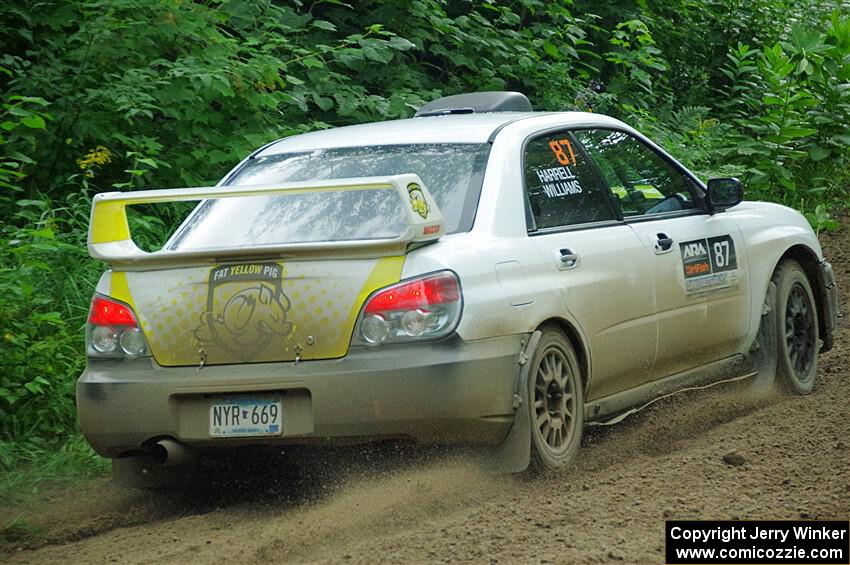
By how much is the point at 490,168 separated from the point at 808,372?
2.78 meters

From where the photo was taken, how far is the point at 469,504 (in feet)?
17.0

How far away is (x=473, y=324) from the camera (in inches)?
202

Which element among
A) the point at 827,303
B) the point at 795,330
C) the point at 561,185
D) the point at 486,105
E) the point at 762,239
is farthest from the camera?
the point at 827,303

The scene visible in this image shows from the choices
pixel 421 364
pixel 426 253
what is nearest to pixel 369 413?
pixel 421 364

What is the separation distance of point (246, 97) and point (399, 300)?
446 centimetres

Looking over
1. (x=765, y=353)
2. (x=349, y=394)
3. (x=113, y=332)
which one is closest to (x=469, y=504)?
(x=349, y=394)

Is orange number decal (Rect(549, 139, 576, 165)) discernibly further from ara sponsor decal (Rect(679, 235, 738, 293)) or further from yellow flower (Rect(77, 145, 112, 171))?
yellow flower (Rect(77, 145, 112, 171))

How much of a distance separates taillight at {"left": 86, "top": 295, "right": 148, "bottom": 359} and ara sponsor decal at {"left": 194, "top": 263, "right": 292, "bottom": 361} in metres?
0.31

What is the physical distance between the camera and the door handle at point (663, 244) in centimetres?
646

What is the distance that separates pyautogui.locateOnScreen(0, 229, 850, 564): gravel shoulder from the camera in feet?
15.0

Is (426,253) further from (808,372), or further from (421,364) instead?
(808,372)

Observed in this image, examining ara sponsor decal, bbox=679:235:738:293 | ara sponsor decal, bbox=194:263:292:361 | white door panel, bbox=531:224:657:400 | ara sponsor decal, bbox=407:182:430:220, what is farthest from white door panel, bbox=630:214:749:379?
ara sponsor decal, bbox=194:263:292:361

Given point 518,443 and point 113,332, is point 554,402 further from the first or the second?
point 113,332

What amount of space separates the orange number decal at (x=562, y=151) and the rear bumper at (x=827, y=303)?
217 cm
